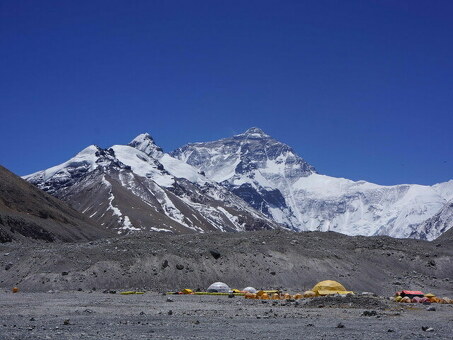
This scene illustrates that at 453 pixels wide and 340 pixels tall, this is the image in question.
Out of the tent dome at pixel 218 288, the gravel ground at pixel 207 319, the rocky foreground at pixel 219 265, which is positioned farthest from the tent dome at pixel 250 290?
the gravel ground at pixel 207 319

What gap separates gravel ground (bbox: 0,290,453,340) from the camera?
27.2 meters

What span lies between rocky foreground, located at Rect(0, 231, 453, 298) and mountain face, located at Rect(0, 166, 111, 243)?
170 feet

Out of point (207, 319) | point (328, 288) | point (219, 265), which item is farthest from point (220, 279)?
point (207, 319)

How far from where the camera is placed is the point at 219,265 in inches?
2657

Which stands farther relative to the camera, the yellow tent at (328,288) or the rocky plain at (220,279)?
the yellow tent at (328,288)

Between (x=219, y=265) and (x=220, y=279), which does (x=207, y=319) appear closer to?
(x=220, y=279)

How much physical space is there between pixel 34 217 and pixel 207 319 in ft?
399

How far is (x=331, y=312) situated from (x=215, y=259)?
2743 cm

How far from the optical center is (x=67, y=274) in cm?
6134

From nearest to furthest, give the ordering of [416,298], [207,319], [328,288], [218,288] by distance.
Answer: [207,319] → [416,298] → [328,288] → [218,288]

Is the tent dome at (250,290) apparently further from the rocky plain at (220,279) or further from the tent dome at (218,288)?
the rocky plain at (220,279)

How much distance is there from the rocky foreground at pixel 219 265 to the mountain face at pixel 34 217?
51.9 metres

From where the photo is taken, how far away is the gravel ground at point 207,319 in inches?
1070

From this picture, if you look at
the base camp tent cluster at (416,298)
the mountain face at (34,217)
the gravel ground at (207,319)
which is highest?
the mountain face at (34,217)
